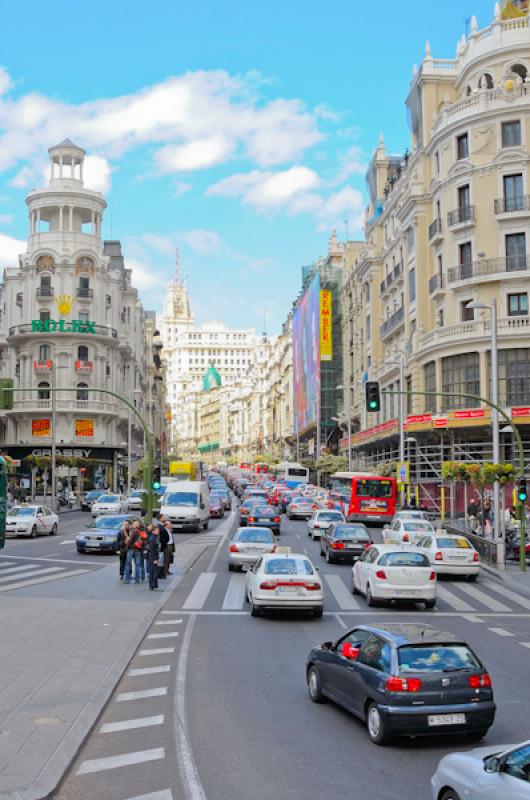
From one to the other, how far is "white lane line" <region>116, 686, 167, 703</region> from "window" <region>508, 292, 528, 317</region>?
44.0 m

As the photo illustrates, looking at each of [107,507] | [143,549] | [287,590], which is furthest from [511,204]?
[287,590]

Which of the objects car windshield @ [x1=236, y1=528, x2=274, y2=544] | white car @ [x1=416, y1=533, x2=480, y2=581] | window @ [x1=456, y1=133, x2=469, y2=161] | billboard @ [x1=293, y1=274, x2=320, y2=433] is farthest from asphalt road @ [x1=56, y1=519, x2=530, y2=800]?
billboard @ [x1=293, y1=274, x2=320, y2=433]

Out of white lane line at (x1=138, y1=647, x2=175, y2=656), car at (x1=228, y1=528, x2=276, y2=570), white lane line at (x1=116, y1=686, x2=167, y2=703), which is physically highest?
car at (x1=228, y1=528, x2=276, y2=570)

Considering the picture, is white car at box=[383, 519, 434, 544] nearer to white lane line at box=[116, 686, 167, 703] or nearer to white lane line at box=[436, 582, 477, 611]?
white lane line at box=[436, 582, 477, 611]

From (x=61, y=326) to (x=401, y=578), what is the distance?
6356 centimetres

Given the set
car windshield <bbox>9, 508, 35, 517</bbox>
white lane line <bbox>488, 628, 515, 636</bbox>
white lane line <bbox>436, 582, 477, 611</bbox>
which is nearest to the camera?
white lane line <bbox>488, 628, 515, 636</bbox>

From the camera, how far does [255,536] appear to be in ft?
89.2

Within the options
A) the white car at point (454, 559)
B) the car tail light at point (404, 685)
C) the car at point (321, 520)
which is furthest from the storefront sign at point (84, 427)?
the car tail light at point (404, 685)

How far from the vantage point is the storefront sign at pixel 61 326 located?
259ft

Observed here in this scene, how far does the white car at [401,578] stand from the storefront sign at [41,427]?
2389 inches

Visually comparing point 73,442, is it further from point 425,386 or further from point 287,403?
point 287,403

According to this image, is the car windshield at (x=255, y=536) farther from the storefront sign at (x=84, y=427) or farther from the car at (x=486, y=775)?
the storefront sign at (x=84, y=427)

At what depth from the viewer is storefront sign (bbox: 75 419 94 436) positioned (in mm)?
78750

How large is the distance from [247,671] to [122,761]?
4.73m
